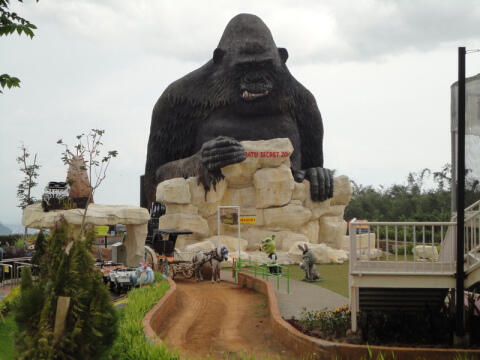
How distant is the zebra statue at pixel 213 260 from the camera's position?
51.4 ft

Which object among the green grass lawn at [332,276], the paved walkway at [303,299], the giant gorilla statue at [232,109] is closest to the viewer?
the paved walkway at [303,299]

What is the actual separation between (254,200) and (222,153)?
251 centimetres

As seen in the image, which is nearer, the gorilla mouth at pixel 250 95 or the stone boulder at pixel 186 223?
the stone boulder at pixel 186 223

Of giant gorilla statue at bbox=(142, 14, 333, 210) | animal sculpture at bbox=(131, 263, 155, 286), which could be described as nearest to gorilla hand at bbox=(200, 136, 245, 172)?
giant gorilla statue at bbox=(142, 14, 333, 210)

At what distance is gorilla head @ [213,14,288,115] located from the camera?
22.0 meters

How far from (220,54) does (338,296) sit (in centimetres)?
1312

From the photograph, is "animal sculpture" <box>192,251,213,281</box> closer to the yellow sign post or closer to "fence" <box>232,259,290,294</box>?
"fence" <box>232,259,290,294</box>

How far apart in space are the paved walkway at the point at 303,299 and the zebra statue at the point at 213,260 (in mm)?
1684

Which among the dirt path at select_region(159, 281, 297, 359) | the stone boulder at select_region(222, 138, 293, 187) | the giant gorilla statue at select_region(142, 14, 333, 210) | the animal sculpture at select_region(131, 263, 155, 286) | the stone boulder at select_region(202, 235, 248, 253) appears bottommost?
the dirt path at select_region(159, 281, 297, 359)

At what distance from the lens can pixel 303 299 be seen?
12289 mm

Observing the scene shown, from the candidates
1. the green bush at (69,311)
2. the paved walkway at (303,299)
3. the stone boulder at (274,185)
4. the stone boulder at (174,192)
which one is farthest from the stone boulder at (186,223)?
the green bush at (69,311)

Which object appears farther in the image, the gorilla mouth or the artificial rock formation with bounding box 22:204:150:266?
the gorilla mouth

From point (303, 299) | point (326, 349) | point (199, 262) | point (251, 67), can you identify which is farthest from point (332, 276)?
point (251, 67)

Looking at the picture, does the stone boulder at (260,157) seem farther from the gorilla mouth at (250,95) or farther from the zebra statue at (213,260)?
the zebra statue at (213,260)
